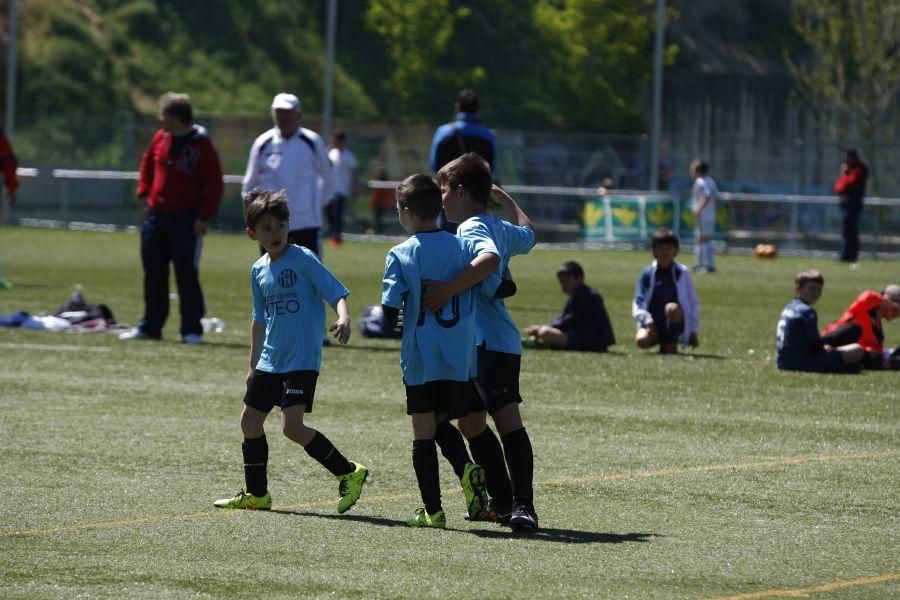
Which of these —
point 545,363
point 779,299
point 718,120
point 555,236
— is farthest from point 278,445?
point 718,120

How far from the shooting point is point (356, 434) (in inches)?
380

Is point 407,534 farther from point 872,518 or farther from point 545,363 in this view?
point 545,363

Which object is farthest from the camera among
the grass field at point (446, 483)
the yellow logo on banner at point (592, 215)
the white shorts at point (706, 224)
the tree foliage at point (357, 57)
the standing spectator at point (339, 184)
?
the tree foliage at point (357, 57)

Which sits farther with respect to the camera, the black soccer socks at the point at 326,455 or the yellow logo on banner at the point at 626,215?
the yellow logo on banner at the point at 626,215

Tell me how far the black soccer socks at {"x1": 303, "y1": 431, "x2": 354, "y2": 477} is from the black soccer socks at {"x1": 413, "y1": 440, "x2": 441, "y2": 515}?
1.79 feet

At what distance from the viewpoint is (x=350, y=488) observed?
7.25m

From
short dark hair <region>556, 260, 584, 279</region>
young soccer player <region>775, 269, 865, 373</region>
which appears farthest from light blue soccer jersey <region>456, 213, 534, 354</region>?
short dark hair <region>556, 260, 584, 279</region>

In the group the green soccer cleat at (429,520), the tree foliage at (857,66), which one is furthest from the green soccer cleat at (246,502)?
the tree foliage at (857,66)

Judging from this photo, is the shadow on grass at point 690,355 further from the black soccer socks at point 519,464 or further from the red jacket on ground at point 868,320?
the black soccer socks at point 519,464

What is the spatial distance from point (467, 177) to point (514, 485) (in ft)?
4.29

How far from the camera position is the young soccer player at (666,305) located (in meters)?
14.4

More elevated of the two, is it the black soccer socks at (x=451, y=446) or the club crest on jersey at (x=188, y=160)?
the club crest on jersey at (x=188, y=160)

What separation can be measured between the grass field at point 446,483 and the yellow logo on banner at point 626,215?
19.3m

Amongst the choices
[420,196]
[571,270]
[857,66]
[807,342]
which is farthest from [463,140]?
[857,66]
